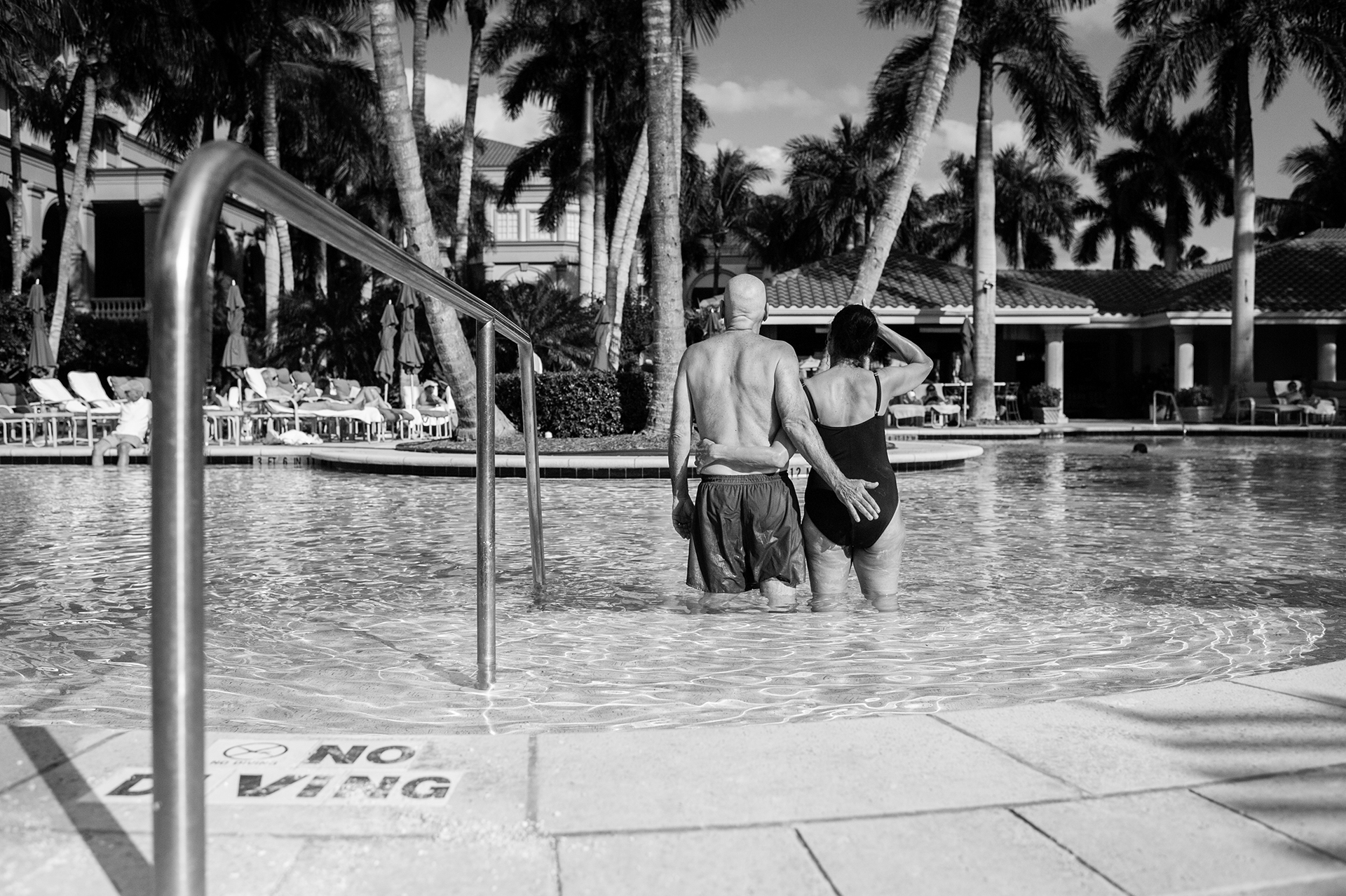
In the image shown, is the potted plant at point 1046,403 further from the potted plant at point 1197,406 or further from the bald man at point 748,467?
the bald man at point 748,467

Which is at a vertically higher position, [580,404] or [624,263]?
[624,263]

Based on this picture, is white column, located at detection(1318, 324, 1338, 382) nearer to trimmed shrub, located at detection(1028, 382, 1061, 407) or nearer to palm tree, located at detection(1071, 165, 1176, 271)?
trimmed shrub, located at detection(1028, 382, 1061, 407)

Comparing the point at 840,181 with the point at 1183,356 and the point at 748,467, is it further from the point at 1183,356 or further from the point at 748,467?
the point at 748,467

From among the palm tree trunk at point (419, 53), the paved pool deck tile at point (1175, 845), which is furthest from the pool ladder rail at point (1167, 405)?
the paved pool deck tile at point (1175, 845)

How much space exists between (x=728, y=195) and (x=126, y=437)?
44.6 m

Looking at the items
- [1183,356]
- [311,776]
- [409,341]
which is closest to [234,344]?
[409,341]

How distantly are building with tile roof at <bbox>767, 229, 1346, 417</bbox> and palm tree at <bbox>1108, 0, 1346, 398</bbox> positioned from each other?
8.00ft

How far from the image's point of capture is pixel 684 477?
533 cm

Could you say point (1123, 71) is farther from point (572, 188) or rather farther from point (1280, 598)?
point (1280, 598)

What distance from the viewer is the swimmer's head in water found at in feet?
17.2

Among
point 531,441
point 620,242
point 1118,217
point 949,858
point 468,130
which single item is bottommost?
point 949,858

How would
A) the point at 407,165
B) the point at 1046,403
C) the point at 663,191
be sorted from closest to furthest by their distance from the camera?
the point at 407,165, the point at 663,191, the point at 1046,403

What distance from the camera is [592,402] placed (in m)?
16.9

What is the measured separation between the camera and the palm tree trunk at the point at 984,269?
1031 inches
